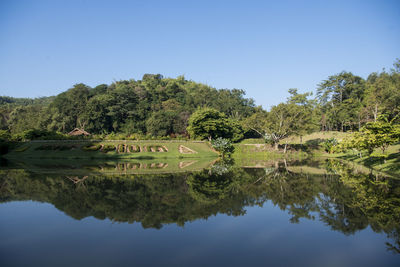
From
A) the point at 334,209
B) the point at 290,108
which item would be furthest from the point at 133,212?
the point at 290,108

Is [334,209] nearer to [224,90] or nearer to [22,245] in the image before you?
[22,245]

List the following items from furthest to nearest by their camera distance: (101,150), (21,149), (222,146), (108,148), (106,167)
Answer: (222,146) → (21,149) → (108,148) → (101,150) → (106,167)

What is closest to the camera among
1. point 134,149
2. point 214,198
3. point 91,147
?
point 214,198

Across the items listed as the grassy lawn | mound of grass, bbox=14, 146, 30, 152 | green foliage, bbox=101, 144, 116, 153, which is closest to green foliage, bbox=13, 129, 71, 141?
the grassy lawn

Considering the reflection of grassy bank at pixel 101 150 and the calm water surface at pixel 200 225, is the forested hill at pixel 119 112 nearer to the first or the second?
the reflection of grassy bank at pixel 101 150

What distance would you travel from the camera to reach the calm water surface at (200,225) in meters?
8.52

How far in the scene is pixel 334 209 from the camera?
13.7m

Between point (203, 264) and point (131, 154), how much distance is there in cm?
4005

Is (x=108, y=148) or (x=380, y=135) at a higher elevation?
(x=380, y=135)

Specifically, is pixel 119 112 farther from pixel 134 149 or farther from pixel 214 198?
pixel 214 198

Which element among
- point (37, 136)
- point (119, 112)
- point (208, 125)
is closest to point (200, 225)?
point (208, 125)

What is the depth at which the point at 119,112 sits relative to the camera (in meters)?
82.1

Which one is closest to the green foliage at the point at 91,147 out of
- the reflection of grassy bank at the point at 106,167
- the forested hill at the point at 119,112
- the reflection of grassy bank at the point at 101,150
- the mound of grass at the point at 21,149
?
the reflection of grassy bank at the point at 101,150

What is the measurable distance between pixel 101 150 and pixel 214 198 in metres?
36.0
